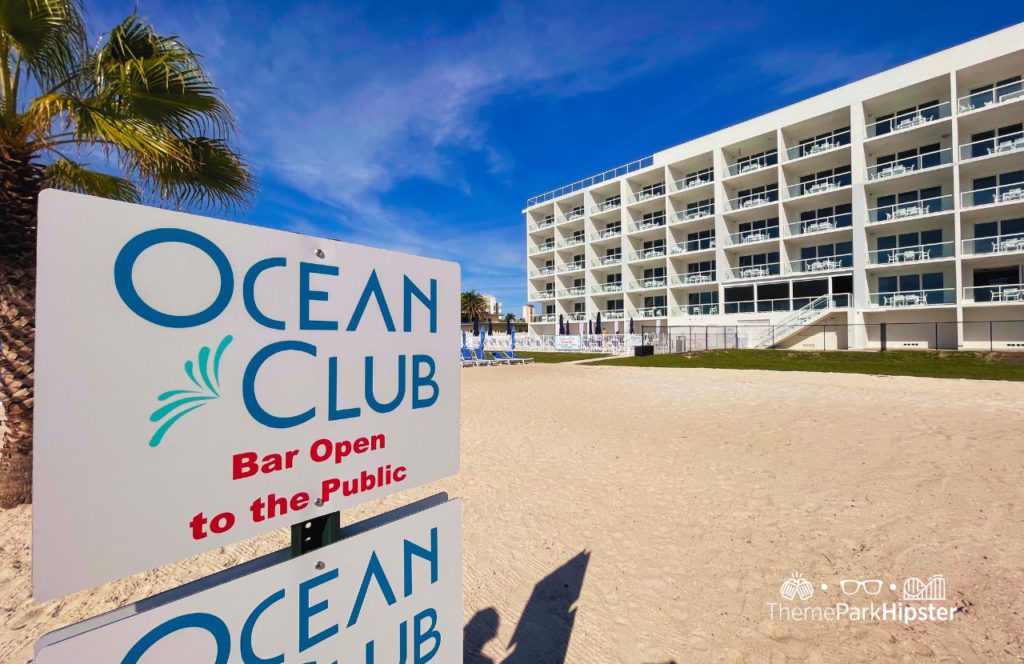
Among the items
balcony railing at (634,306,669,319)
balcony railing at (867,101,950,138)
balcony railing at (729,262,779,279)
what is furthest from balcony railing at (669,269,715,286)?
balcony railing at (867,101,950,138)

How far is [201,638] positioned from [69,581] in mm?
317

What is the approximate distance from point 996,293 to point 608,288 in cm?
2572

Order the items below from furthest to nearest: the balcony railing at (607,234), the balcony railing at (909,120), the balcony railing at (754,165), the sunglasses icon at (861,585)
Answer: the balcony railing at (607,234)
the balcony railing at (754,165)
the balcony railing at (909,120)
the sunglasses icon at (861,585)

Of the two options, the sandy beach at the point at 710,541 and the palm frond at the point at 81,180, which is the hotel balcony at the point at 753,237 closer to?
the sandy beach at the point at 710,541

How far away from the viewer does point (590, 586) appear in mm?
3510

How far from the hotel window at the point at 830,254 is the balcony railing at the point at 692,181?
9.37 metres

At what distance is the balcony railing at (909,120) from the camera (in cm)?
2596

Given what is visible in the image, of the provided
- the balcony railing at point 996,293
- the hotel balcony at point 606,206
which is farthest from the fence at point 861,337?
the hotel balcony at point 606,206

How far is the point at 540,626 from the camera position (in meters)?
3.10

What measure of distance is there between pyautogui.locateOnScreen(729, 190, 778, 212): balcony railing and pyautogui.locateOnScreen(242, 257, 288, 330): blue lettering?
3773 cm

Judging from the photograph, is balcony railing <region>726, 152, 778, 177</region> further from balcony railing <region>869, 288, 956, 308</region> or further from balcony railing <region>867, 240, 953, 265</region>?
balcony railing <region>869, 288, 956, 308</region>

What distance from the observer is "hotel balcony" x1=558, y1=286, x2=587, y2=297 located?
151 ft

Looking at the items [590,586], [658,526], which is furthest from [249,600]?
[658,526]

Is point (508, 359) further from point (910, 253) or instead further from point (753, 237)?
point (910, 253)
